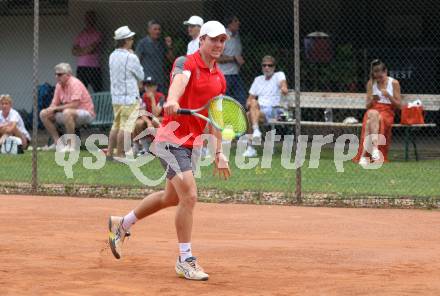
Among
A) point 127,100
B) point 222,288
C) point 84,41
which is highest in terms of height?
point 84,41

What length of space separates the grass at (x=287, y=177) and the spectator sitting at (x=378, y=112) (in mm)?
218

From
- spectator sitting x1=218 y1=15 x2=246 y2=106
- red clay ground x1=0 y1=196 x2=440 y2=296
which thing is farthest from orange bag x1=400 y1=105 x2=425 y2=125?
red clay ground x1=0 y1=196 x2=440 y2=296

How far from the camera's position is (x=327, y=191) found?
543 inches

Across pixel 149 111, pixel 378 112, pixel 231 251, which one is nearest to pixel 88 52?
pixel 149 111

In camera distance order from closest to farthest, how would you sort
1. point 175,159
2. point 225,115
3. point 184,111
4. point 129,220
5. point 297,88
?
point 184,111 < point 175,159 < point 225,115 < point 129,220 < point 297,88

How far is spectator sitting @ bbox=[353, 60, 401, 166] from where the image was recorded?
16.2m

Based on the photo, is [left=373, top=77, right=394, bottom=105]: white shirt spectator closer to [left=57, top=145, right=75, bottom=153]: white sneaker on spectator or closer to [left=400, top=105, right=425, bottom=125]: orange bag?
[left=400, top=105, right=425, bottom=125]: orange bag

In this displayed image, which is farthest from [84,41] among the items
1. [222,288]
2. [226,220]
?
[222,288]

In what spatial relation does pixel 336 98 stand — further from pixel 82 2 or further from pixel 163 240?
pixel 163 240

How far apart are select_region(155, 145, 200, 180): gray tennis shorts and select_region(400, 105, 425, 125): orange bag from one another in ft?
28.0

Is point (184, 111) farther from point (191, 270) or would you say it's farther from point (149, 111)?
point (149, 111)

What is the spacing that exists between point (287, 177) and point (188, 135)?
22.3ft

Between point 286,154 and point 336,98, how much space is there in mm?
1246

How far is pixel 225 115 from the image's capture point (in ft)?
27.9
